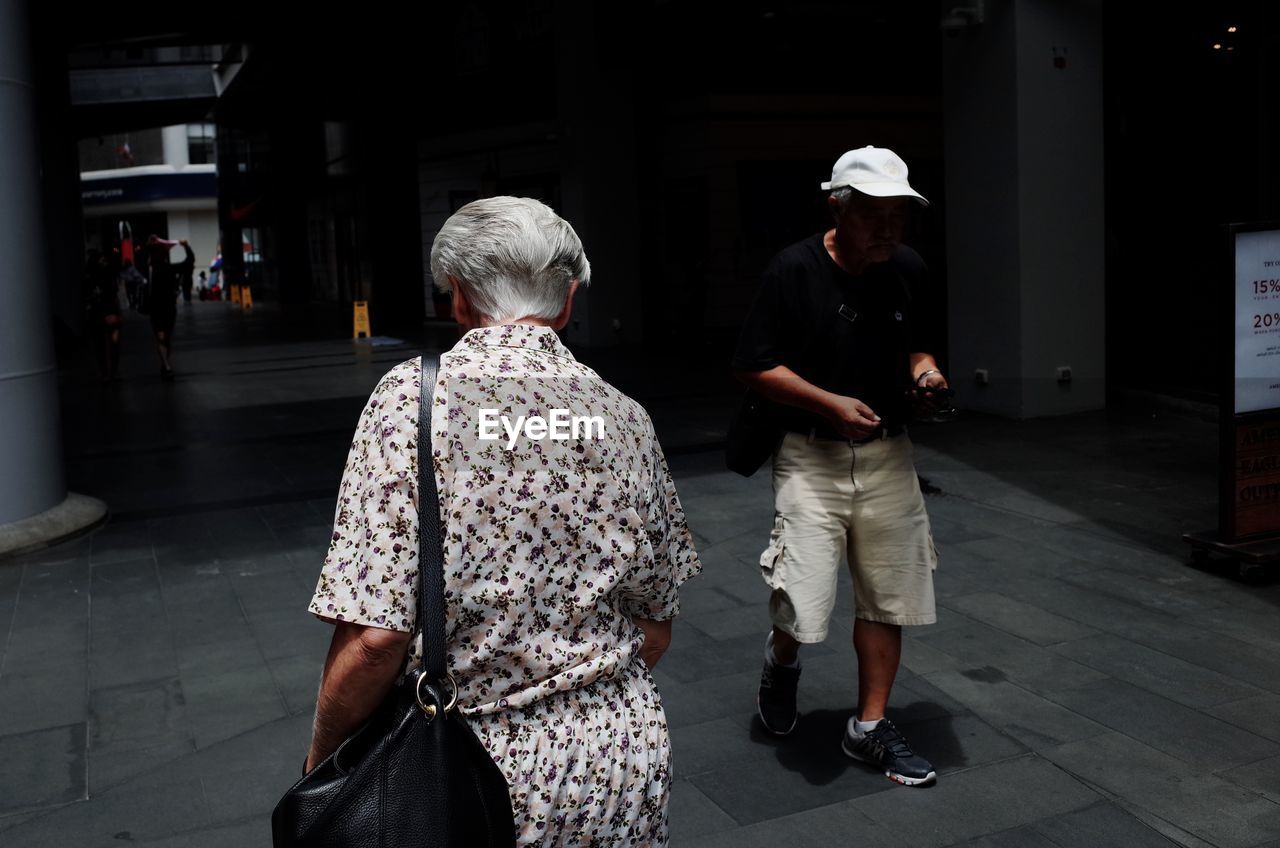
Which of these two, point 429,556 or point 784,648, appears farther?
point 784,648

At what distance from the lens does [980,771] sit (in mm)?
3967

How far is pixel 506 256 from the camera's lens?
2.06m

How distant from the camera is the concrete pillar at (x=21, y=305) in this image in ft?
23.7

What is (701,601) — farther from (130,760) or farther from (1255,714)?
(130,760)

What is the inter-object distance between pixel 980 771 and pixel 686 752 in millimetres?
927

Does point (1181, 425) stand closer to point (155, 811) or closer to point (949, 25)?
point (949, 25)

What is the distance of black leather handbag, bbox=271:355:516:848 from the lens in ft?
6.04

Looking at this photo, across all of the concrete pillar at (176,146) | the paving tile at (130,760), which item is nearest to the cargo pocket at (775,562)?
the paving tile at (130,760)

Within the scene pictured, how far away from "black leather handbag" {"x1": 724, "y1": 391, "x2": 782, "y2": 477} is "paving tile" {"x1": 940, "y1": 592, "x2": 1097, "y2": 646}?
1.77 m

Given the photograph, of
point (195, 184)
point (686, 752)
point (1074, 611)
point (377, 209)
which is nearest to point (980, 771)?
point (686, 752)

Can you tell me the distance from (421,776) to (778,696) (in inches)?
98.7

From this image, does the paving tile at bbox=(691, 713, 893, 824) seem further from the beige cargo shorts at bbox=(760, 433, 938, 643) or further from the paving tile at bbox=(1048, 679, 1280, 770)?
the paving tile at bbox=(1048, 679, 1280, 770)

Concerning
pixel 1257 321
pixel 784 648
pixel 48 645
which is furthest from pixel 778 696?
pixel 48 645

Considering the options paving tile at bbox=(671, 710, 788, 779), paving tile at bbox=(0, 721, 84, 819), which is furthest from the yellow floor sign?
paving tile at bbox=(671, 710, 788, 779)
